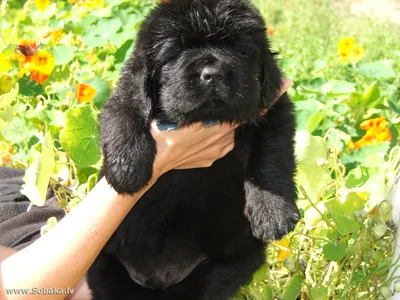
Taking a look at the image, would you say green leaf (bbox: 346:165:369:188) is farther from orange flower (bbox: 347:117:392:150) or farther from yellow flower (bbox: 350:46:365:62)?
yellow flower (bbox: 350:46:365:62)

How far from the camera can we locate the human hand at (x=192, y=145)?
2.04 meters

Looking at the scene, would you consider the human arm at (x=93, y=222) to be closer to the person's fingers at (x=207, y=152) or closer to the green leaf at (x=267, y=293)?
the person's fingers at (x=207, y=152)

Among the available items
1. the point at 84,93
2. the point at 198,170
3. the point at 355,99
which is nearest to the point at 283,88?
the point at 198,170

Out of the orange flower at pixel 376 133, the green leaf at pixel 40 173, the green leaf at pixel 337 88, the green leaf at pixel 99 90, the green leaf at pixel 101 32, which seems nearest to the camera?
the green leaf at pixel 40 173

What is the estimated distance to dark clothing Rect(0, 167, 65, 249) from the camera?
8.27ft

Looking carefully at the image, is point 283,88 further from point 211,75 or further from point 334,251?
point 334,251

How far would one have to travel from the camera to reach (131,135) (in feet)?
6.61

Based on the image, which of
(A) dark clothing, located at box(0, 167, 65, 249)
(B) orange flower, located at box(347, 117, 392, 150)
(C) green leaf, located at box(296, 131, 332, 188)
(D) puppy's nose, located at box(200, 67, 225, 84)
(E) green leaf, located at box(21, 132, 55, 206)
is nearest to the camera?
(D) puppy's nose, located at box(200, 67, 225, 84)

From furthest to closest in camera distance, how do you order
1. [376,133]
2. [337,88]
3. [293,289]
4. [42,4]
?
[42,4] < [337,88] < [376,133] < [293,289]

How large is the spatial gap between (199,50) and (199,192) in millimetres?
469

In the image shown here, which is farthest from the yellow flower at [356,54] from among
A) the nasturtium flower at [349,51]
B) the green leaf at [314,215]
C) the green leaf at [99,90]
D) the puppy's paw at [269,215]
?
the puppy's paw at [269,215]

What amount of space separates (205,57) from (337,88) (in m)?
1.64

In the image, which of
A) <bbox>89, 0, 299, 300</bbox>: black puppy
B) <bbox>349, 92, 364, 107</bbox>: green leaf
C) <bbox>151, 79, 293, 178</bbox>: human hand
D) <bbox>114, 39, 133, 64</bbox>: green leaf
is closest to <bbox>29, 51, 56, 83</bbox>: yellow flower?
<bbox>114, 39, 133, 64</bbox>: green leaf

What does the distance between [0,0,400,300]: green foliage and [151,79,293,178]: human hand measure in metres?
0.35
